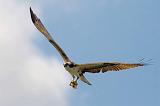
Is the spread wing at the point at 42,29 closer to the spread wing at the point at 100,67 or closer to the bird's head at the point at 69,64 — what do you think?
the bird's head at the point at 69,64

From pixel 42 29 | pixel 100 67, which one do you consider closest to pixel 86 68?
pixel 100 67

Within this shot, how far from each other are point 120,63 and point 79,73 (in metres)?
3.25

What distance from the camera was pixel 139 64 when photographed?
40719mm

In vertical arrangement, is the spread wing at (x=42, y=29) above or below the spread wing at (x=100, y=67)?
above

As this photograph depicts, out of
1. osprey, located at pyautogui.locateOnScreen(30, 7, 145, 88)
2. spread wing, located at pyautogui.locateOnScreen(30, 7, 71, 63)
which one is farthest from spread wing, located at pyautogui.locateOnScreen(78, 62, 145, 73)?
spread wing, located at pyautogui.locateOnScreen(30, 7, 71, 63)

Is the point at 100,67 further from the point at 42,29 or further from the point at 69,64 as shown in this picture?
the point at 42,29

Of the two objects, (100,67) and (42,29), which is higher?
(42,29)

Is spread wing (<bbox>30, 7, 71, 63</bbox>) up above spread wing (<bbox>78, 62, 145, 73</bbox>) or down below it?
above

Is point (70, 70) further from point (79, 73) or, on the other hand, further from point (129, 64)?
point (129, 64)

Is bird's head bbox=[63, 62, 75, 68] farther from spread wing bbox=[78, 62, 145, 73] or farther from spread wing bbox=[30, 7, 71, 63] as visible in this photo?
spread wing bbox=[30, 7, 71, 63]

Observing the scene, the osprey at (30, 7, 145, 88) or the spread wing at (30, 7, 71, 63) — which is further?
the spread wing at (30, 7, 71, 63)

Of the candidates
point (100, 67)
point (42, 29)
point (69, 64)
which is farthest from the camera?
point (42, 29)

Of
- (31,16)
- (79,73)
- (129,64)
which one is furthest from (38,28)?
(129,64)

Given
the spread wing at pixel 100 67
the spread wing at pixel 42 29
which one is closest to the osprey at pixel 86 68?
the spread wing at pixel 100 67
